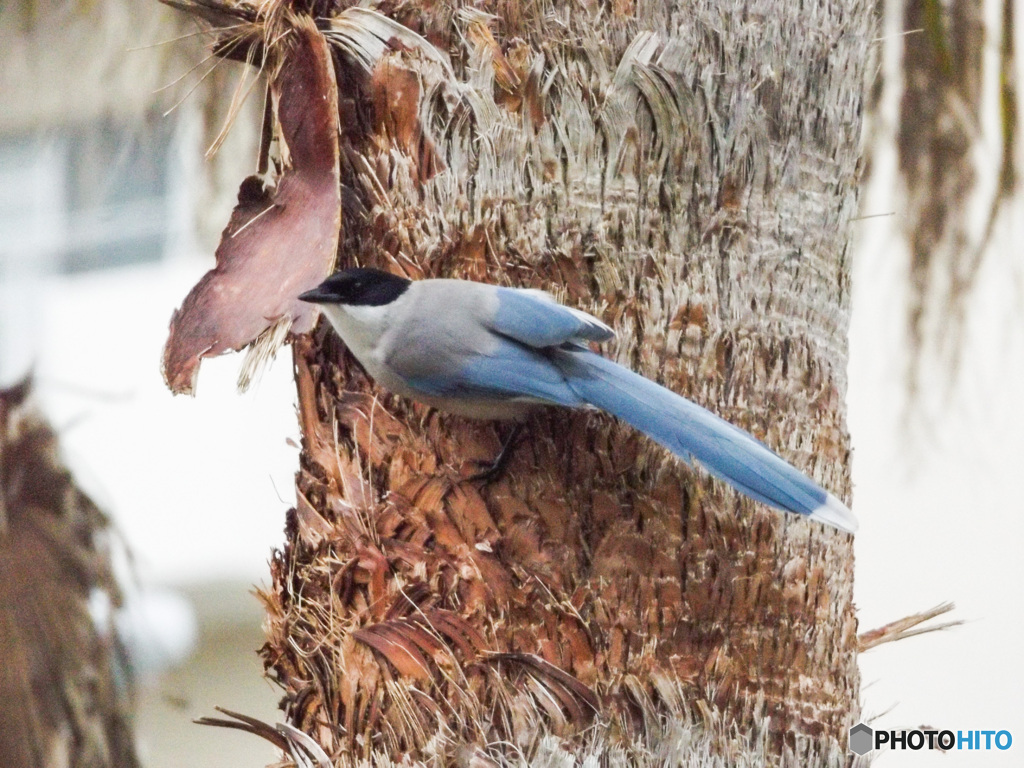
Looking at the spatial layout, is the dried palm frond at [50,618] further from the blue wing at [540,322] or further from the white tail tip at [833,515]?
the white tail tip at [833,515]

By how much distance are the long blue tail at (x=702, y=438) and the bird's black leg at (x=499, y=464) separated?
0.17 meters

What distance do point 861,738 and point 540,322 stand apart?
41.5 inches

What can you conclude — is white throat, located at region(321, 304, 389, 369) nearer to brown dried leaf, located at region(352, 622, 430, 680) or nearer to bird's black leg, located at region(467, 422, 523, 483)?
bird's black leg, located at region(467, 422, 523, 483)

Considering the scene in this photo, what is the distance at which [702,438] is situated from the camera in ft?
6.82

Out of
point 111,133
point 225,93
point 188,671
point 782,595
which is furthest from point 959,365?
point 188,671

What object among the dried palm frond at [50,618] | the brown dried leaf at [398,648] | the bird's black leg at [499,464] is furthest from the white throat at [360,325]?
the dried palm frond at [50,618]

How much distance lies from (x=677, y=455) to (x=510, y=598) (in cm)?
39

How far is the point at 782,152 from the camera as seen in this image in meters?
2.37

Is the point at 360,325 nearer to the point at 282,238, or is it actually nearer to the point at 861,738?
the point at 282,238

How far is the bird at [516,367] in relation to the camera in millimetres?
2076

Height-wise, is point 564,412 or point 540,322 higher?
point 540,322

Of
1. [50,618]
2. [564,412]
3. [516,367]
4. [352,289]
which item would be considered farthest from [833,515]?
[50,618]

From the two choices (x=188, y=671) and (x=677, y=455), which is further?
(x=188, y=671)

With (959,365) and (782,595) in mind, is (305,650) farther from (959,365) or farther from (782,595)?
(959,365)
